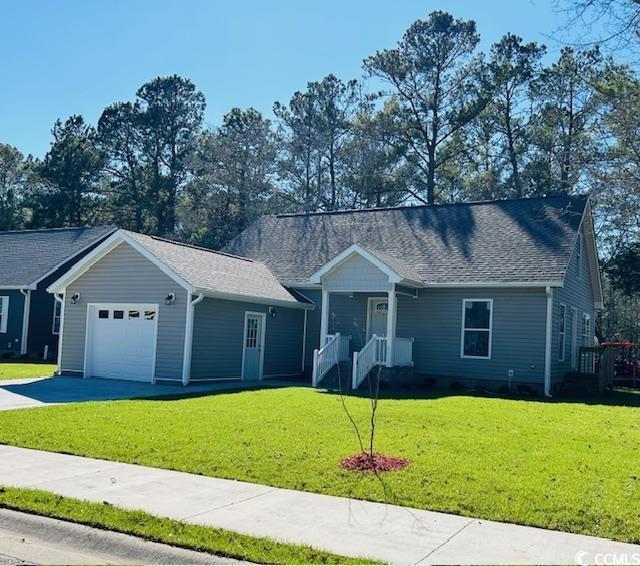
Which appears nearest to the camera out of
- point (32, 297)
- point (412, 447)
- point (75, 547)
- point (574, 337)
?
point (75, 547)

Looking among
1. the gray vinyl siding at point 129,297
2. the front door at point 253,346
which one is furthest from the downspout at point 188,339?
the front door at point 253,346

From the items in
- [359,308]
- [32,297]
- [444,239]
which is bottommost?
[32,297]

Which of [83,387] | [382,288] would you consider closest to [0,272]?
[83,387]

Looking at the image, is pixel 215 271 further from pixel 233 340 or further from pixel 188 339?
pixel 188 339

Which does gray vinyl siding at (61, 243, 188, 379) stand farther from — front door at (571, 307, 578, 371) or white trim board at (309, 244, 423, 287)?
front door at (571, 307, 578, 371)

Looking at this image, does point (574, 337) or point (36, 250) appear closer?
point (574, 337)

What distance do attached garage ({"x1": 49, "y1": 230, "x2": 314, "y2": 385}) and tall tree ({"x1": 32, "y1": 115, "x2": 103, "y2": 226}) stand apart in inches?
1051

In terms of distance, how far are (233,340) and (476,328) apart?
6981 mm

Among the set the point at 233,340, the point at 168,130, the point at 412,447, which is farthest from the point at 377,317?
the point at 168,130

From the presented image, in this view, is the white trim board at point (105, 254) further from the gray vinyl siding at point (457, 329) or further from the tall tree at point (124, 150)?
the tall tree at point (124, 150)

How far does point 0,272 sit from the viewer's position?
29.0m

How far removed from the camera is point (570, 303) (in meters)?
21.4

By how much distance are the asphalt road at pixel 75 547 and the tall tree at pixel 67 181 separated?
4249 centimetres

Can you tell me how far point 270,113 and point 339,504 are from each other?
40.3 metres
